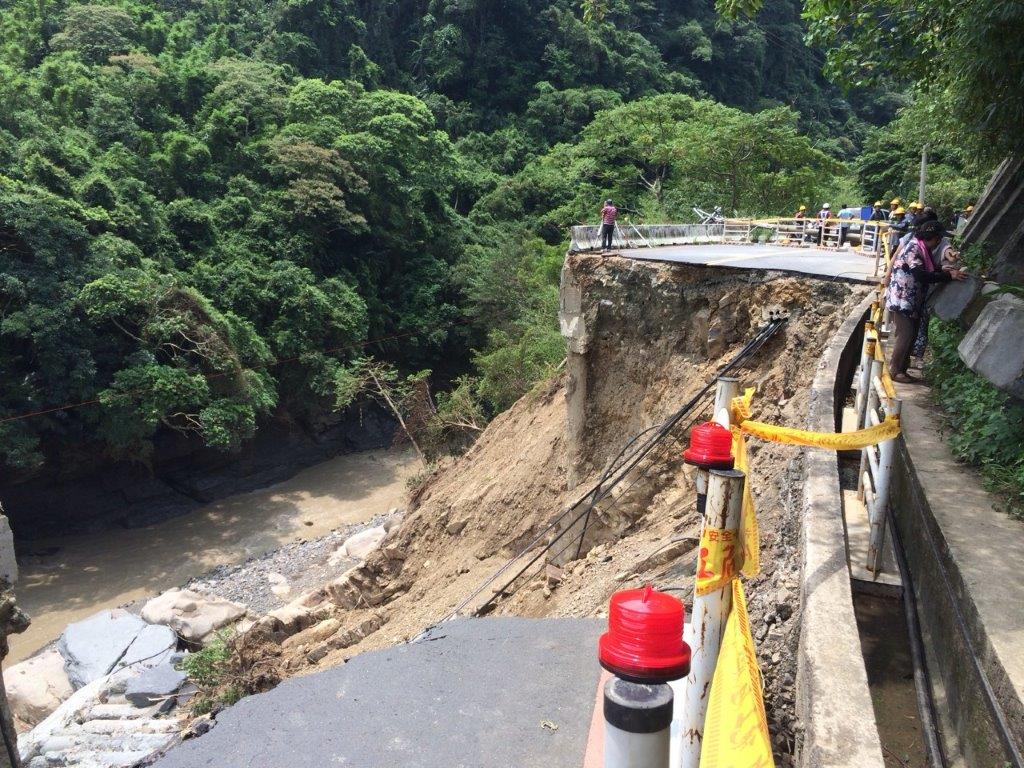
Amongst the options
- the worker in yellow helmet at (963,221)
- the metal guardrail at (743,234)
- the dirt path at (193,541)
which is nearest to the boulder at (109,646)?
the dirt path at (193,541)

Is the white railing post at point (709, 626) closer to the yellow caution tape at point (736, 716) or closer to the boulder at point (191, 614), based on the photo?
the yellow caution tape at point (736, 716)

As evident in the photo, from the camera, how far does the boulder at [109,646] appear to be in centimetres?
1320

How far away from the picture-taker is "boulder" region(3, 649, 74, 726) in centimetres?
1262

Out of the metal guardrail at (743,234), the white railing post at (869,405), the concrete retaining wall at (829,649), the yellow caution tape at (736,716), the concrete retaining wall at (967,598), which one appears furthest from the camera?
the metal guardrail at (743,234)

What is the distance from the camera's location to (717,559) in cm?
210

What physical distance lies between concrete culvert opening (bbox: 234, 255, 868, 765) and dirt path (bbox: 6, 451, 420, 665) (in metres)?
8.10

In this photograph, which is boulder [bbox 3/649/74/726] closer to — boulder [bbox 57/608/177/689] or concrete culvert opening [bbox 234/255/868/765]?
boulder [bbox 57/608/177/689]

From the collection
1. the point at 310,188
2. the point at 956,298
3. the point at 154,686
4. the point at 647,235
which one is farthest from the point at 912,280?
the point at 310,188

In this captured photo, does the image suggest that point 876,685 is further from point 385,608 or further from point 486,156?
point 486,156

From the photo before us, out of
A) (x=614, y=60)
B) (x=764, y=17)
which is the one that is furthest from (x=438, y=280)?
(x=764, y=17)

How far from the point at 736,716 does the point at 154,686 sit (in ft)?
38.3

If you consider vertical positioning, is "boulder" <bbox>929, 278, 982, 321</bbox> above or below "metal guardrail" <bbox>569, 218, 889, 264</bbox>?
below

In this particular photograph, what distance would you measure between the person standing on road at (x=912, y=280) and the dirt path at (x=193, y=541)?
62.0ft

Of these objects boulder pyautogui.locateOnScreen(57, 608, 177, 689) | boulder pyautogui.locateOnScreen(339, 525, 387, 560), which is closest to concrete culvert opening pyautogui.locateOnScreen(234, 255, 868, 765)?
boulder pyautogui.locateOnScreen(57, 608, 177, 689)
